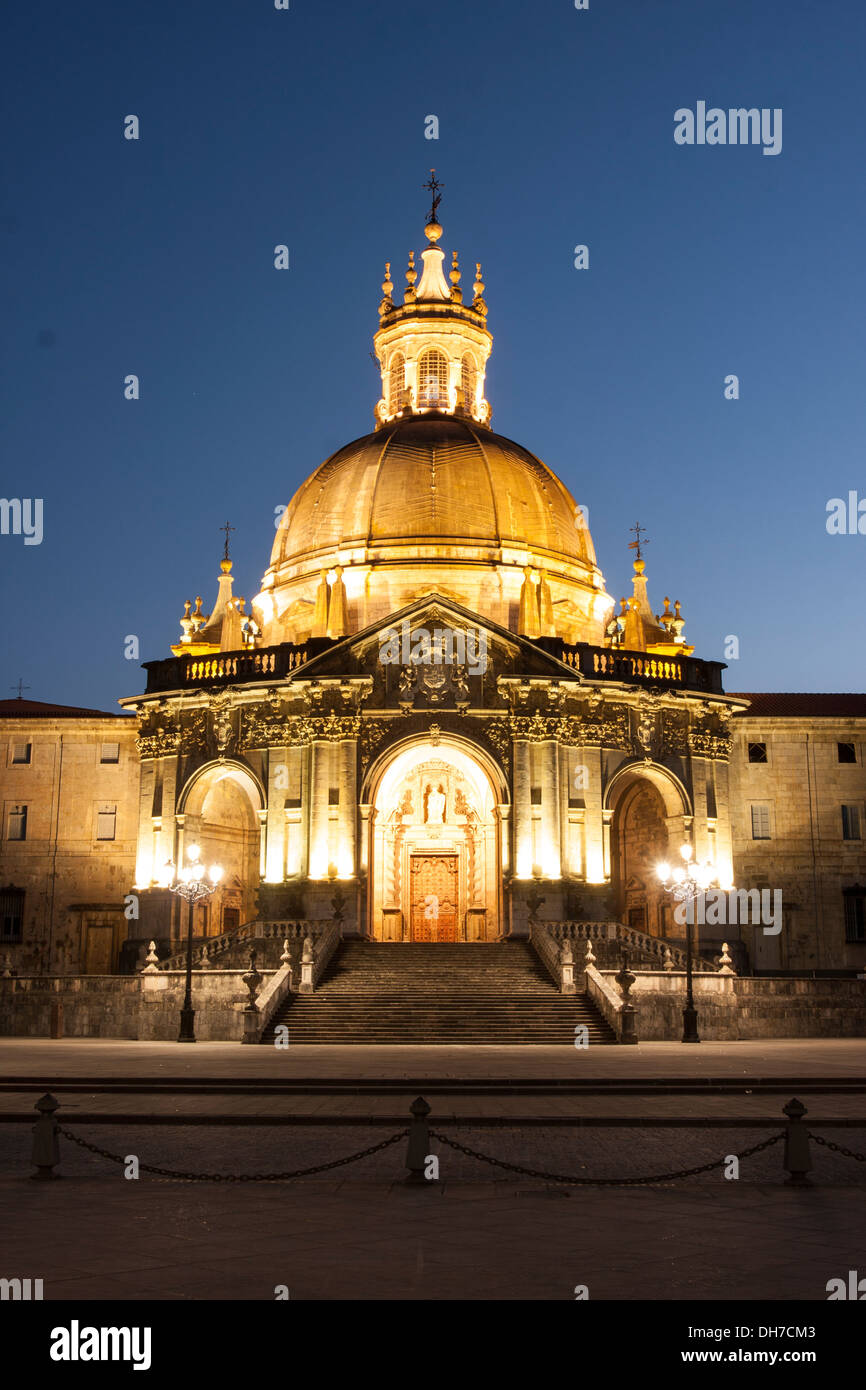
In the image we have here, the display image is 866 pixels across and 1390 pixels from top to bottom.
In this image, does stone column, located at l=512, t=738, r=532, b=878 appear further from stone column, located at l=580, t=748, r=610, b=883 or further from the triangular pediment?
the triangular pediment

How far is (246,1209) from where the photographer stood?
1355cm

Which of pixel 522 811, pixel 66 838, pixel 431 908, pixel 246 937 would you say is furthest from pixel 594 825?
pixel 66 838

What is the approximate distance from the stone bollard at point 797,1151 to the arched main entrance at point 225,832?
3826 centimetres

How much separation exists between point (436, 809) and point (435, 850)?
161 centimetres

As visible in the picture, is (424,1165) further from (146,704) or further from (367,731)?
(146,704)

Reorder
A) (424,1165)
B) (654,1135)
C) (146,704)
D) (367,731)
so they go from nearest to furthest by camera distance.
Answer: (424,1165) → (654,1135) → (367,731) → (146,704)

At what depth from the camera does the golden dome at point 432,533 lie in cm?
5869

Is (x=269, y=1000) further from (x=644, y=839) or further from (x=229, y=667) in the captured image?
(x=644, y=839)

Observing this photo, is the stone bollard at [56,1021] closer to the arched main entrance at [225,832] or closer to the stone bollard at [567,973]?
the arched main entrance at [225,832]

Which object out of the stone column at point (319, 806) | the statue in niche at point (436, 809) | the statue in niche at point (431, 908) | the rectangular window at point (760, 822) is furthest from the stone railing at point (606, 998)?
the rectangular window at point (760, 822)

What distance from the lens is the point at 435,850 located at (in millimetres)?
55719
